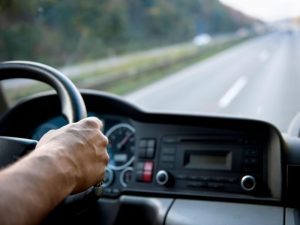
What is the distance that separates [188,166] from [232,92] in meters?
0.77

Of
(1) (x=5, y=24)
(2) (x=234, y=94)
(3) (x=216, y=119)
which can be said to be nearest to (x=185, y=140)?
(3) (x=216, y=119)

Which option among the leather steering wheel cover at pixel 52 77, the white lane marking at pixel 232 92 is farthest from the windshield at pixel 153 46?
the leather steering wheel cover at pixel 52 77

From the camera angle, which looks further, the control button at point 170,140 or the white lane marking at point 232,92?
the white lane marking at point 232,92

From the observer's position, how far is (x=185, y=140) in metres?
2.62

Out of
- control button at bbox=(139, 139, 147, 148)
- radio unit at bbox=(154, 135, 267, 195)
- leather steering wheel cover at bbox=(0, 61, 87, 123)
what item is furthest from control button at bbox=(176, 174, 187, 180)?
leather steering wheel cover at bbox=(0, 61, 87, 123)

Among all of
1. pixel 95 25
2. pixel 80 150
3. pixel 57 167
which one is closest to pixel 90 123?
pixel 80 150

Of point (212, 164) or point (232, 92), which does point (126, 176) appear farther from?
point (232, 92)

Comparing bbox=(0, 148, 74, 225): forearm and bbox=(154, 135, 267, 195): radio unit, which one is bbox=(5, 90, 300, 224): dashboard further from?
bbox=(0, 148, 74, 225): forearm

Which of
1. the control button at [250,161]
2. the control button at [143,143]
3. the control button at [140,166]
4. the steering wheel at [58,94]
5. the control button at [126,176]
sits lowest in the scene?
the control button at [126,176]

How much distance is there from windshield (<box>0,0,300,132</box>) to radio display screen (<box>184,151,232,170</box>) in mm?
430

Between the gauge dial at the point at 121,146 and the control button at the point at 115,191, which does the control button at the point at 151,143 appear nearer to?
the gauge dial at the point at 121,146

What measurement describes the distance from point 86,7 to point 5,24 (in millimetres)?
537

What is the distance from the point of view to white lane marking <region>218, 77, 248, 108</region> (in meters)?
3.06

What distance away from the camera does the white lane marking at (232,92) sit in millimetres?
3061
